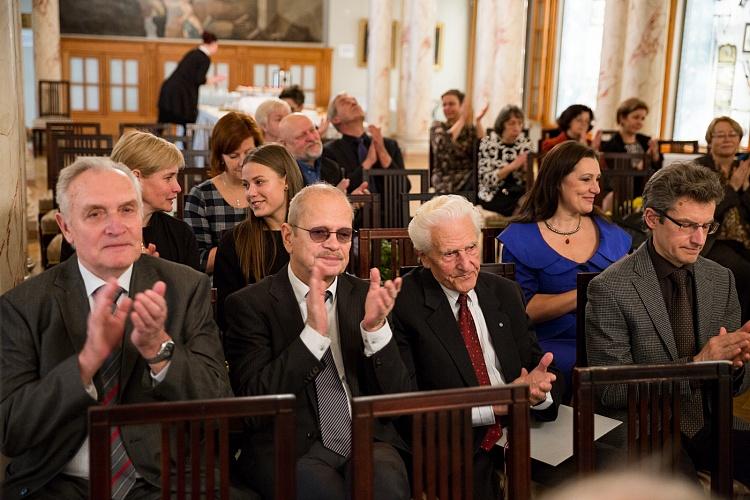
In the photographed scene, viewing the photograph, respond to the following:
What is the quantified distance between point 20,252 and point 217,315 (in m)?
0.88

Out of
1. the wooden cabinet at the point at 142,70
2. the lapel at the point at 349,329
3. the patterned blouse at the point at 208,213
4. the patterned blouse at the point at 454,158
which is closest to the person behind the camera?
the lapel at the point at 349,329

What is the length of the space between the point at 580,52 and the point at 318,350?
13596 mm

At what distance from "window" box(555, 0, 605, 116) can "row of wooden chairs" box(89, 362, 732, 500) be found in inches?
494

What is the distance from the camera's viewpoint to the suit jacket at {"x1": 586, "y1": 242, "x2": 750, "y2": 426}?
3000mm

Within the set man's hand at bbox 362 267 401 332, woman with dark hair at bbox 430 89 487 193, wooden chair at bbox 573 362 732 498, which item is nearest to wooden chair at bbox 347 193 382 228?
man's hand at bbox 362 267 401 332

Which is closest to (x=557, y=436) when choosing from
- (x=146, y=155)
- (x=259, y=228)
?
(x=259, y=228)

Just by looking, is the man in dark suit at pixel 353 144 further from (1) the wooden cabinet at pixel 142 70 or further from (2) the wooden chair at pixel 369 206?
(1) the wooden cabinet at pixel 142 70

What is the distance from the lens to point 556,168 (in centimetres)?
397

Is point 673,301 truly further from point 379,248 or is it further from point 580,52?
point 580,52

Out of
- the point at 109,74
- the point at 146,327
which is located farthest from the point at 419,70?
the point at 146,327

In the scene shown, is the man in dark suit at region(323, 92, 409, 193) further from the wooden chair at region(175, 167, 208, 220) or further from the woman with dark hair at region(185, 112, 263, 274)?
the woman with dark hair at region(185, 112, 263, 274)

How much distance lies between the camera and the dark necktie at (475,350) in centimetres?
283

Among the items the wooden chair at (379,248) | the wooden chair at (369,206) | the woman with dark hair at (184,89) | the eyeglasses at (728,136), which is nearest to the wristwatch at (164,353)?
the wooden chair at (379,248)

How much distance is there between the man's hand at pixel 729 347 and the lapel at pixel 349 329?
1.16 m
